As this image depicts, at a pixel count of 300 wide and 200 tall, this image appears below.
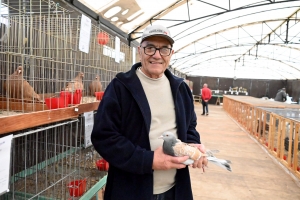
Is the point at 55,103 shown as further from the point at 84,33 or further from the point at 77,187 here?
the point at 77,187

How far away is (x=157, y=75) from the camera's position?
128 cm

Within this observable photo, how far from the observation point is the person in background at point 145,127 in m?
1.08

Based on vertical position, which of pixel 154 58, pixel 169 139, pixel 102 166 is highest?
pixel 154 58

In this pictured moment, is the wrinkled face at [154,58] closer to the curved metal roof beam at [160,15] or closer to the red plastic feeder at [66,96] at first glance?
the red plastic feeder at [66,96]

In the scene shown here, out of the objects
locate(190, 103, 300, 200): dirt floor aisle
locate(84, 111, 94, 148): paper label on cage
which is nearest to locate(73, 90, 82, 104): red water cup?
locate(84, 111, 94, 148): paper label on cage

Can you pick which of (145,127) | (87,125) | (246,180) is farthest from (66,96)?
(246,180)

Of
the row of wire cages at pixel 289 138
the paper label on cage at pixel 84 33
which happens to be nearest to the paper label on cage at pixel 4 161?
the paper label on cage at pixel 84 33

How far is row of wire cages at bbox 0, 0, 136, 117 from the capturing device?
4.94 feet

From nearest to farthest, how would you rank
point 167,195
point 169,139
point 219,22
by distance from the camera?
point 169,139 < point 167,195 < point 219,22

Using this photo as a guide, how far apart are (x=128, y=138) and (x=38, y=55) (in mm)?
1551

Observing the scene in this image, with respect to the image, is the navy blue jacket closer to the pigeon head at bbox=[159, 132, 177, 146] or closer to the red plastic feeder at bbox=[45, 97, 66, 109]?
the pigeon head at bbox=[159, 132, 177, 146]

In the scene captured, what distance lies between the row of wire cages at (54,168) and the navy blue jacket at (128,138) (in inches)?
21.4

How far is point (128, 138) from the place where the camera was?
116 cm

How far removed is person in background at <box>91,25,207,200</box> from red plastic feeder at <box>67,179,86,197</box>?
59cm
